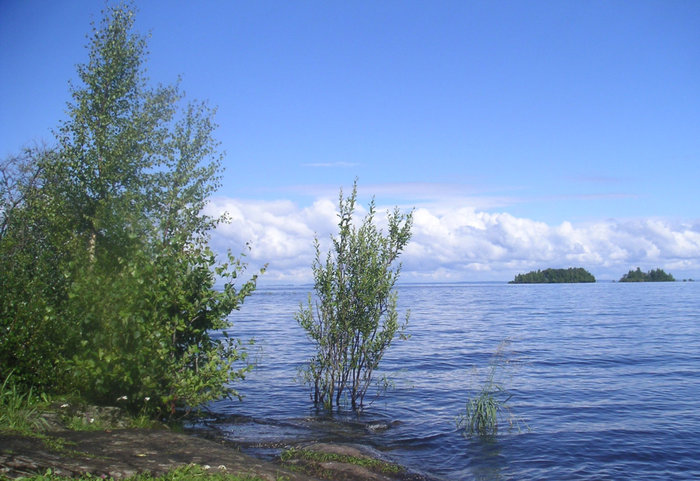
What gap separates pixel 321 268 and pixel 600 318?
51.4m

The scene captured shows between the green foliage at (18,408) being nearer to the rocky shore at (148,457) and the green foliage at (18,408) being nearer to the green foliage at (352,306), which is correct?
the rocky shore at (148,457)

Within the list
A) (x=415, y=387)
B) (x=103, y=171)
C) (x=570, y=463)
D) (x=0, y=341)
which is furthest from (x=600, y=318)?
Result: (x=0, y=341)

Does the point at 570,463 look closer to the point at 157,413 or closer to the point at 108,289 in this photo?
the point at 157,413

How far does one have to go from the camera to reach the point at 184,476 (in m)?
8.66

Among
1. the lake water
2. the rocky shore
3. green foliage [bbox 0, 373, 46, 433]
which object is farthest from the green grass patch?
green foliage [bbox 0, 373, 46, 433]

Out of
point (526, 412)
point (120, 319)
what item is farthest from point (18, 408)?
point (526, 412)

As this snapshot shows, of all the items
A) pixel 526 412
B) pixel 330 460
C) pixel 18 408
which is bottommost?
pixel 526 412

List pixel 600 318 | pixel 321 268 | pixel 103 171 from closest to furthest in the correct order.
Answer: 1. pixel 321 268
2. pixel 103 171
3. pixel 600 318

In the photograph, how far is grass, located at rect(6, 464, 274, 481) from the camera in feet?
25.1

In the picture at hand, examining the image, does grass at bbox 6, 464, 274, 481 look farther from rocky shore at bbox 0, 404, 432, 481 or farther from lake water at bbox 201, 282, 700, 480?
lake water at bbox 201, 282, 700, 480

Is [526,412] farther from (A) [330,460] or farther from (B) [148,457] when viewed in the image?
(B) [148,457]

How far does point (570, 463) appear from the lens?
14.7m

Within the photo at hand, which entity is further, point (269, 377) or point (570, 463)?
point (269, 377)

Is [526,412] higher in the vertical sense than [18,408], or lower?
lower
